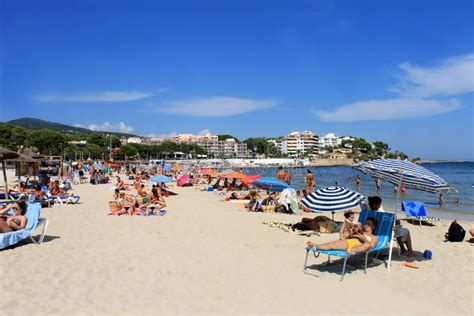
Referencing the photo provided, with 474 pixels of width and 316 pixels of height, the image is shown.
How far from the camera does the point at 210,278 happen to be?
18.1 ft

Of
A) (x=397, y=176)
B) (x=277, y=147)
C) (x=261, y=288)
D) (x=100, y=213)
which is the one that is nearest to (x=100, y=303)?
(x=261, y=288)

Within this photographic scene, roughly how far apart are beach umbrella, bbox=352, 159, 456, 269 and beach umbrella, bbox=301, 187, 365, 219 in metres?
0.80

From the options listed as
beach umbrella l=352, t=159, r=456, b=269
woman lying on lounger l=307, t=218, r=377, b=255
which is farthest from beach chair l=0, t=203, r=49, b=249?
beach umbrella l=352, t=159, r=456, b=269

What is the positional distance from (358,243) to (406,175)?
59.0 inches

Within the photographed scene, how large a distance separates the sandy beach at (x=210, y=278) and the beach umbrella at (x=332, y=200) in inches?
34.2

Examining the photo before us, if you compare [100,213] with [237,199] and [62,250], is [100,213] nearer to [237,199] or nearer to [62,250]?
[62,250]

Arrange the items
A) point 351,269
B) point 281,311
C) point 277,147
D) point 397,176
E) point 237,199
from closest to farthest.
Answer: point 281,311 → point 351,269 → point 397,176 → point 237,199 → point 277,147

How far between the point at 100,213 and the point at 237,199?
6.85 m

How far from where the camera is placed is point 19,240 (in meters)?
6.98

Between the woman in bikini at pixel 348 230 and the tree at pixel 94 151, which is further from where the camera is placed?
the tree at pixel 94 151

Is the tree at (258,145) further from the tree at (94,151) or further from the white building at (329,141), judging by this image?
the tree at (94,151)

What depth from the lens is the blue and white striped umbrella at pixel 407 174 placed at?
6391 mm

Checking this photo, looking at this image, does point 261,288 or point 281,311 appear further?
point 261,288

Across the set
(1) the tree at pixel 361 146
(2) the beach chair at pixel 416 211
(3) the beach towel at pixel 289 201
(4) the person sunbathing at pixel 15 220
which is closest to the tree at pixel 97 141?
(1) the tree at pixel 361 146
